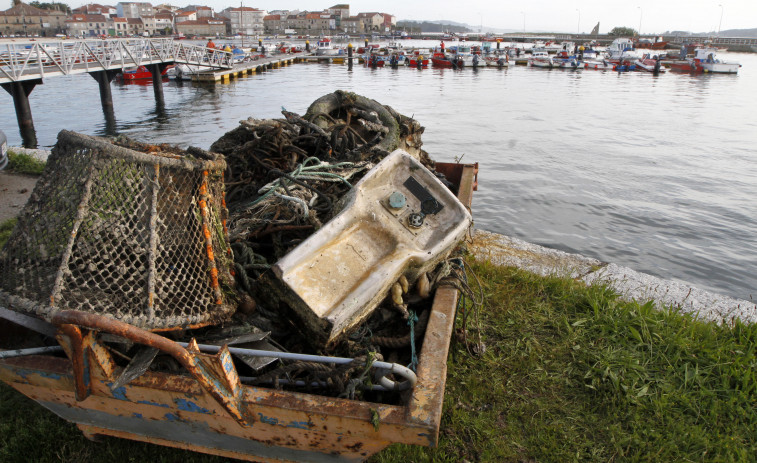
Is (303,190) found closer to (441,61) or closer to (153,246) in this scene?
(153,246)

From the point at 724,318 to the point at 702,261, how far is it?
3.41 meters

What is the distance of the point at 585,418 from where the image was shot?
257 centimetres

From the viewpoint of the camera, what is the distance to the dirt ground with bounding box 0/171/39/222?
5.22 meters

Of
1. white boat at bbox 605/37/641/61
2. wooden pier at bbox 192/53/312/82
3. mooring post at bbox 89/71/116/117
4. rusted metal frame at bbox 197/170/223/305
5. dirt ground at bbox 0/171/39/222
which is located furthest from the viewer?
white boat at bbox 605/37/641/61

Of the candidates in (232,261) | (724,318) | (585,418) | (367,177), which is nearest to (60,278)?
(232,261)

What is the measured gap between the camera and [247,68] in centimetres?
3209

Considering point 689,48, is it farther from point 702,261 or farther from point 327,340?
point 327,340

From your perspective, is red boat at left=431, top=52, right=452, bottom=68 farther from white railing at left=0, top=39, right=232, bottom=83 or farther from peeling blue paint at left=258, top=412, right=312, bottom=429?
peeling blue paint at left=258, top=412, right=312, bottom=429

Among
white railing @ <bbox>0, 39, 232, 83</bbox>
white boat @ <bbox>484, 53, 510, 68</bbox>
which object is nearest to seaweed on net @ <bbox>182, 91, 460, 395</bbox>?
white railing @ <bbox>0, 39, 232, 83</bbox>

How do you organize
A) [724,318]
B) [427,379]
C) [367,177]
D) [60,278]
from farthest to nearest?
[724,318] < [367,177] < [427,379] < [60,278]

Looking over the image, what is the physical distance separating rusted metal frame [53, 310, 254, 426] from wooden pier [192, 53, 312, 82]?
27.6 metres

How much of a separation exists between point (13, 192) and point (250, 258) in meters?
4.90

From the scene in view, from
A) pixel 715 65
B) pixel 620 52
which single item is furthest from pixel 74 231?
pixel 620 52

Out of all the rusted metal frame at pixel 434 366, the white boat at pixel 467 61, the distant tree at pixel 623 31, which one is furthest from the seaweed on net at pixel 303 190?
the distant tree at pixel 623 31
